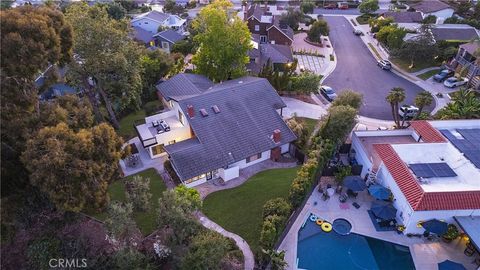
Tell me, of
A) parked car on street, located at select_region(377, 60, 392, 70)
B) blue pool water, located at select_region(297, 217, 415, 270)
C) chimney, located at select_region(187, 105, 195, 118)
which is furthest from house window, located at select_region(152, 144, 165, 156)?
parked car on street, located at select_region(377, 60, 392, 70)

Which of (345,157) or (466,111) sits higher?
(466,111)

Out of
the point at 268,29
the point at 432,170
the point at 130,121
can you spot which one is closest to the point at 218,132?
the point at 130,121

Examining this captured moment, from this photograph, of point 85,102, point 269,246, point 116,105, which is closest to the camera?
point 269,246

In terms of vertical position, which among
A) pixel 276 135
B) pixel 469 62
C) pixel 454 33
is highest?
pixel 454 33

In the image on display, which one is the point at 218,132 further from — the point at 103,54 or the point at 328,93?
the point at 328,93

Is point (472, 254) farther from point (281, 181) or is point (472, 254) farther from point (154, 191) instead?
point (154, 191)

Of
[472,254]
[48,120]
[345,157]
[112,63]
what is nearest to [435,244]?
[472,254]

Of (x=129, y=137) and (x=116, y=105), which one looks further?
(x=116, y=105)

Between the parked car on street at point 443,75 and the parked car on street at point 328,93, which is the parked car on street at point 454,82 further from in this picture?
the parked car on street at point 328,93
